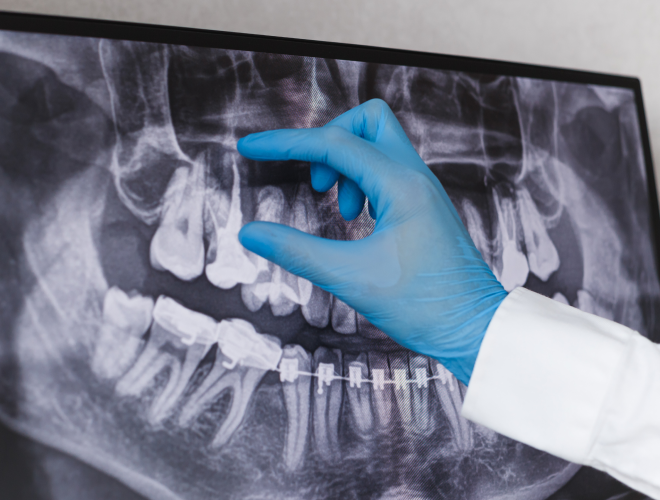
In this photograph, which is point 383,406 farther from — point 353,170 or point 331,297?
point 353,170

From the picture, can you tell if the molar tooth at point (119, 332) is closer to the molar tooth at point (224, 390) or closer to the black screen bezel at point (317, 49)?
the molar tooth at point (224, 390)

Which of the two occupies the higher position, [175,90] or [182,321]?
[175,90]

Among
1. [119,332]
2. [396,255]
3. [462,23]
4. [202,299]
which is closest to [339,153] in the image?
Answer: [396,255]

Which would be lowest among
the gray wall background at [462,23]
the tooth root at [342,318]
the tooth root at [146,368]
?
the tooth root at [146,368]

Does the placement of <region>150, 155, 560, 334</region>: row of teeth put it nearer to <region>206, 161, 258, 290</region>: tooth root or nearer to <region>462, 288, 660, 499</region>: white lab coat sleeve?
<region>206, 161, 258, 290</region>: tooth root

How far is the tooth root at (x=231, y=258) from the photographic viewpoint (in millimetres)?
689

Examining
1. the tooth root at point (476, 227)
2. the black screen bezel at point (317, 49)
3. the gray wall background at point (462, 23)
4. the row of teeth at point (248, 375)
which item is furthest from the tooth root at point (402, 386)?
the gray wall background at point (462, 23)

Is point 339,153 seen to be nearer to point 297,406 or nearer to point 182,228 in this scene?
point 182,228

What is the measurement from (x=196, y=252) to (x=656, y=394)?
66 centimetres

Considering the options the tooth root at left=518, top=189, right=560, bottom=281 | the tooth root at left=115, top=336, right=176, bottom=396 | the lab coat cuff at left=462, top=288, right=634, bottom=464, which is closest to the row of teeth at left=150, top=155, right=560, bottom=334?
the tooth root at left=115, top=336, right=176, bottom=396

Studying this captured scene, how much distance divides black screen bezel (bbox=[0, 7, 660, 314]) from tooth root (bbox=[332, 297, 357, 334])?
1.37 feet

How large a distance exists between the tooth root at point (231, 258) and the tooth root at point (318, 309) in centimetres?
9

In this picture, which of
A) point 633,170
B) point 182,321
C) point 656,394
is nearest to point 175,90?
point 182,321

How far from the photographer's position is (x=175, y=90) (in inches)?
27.9
